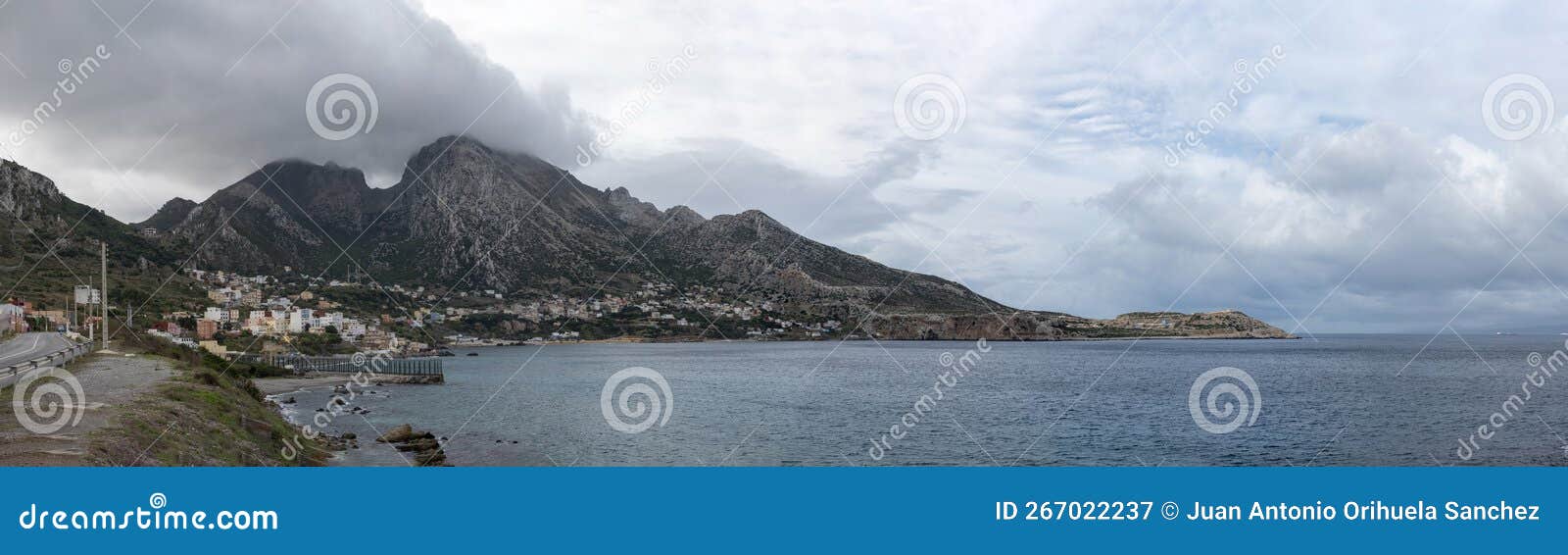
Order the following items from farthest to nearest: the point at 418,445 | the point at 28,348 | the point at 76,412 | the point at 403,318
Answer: the point at 403,318, the point at 28,348, the point at 418,445, the point at 76,412

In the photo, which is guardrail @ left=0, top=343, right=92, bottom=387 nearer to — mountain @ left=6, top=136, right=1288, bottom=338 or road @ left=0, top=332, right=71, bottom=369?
road @ left=0, top=332, right=71, bottom=369

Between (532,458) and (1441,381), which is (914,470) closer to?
(532,458)

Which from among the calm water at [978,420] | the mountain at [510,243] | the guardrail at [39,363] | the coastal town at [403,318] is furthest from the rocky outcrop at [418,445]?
the mountain at [510,243]

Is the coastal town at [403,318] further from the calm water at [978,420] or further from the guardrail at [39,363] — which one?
the guardrail at [39,363]

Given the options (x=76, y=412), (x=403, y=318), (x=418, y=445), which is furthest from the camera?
(x=403, y=318)

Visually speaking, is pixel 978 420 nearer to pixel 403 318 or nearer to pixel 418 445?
pixel 418 445

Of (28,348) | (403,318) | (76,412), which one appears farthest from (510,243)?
(76,412)

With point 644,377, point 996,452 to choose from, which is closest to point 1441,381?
point 996,452

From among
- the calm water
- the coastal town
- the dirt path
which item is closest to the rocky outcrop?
the calm water
